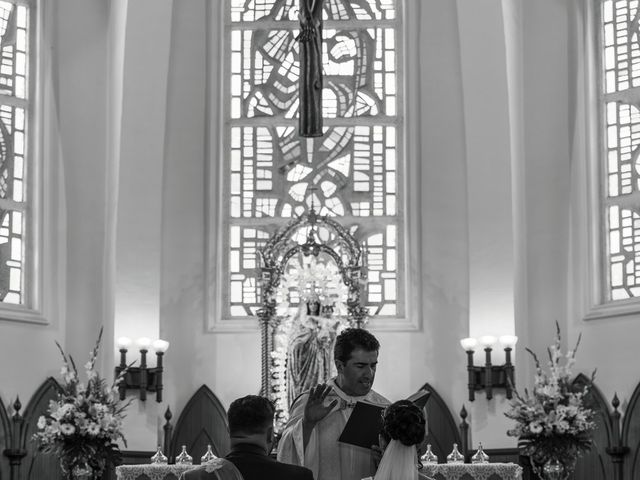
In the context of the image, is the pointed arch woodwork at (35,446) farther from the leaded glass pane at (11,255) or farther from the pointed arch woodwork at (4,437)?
the leaded glass pane at (11,255)

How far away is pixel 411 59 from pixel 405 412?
34.3 ft

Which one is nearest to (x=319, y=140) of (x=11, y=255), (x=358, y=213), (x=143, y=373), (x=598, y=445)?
(x=358, y=213)

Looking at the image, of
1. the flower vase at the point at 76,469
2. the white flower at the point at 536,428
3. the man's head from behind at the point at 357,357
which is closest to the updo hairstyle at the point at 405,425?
the man's head from behind at the point at 357,357

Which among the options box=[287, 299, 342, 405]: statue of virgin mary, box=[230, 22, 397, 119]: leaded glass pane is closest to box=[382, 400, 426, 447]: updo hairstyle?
box=[287, 299, 342, 405]: statue of virgin mary

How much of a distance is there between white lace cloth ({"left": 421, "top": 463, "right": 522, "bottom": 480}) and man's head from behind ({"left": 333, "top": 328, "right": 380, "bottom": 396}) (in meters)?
6.73

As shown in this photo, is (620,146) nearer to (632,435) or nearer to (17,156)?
(632,435)

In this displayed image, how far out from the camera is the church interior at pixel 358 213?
13.9m

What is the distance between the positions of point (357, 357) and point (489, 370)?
7726 millimetres

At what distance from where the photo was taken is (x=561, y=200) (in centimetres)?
1428

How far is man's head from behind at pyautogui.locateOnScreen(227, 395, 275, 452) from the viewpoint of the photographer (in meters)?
5.12

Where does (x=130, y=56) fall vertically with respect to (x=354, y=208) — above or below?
above

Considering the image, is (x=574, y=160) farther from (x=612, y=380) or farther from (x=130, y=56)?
(x=130, y=56)

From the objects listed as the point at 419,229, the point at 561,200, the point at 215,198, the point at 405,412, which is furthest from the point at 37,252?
the point at 405,412

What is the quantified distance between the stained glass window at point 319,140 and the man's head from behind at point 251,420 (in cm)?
981
